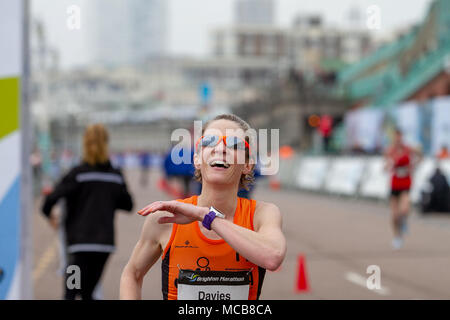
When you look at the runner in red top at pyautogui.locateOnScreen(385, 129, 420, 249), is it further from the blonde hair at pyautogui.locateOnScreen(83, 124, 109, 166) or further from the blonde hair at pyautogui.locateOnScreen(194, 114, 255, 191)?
the blonde hair at pyautogui.locateOnScreen(194, 114, 255, 191)

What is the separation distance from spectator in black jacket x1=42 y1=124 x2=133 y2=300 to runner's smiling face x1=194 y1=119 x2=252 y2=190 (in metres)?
2.94

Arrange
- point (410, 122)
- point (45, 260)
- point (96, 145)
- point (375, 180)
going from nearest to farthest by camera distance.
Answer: point (96, 145)
point (45, 260)
point (375, 180)
point (410, 122)

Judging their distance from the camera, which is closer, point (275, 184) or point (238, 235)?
point (238, 235)

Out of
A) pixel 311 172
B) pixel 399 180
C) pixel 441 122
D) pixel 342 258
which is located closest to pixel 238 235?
pixel 342 258

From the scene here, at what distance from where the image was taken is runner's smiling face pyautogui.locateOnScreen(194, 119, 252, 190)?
181cm

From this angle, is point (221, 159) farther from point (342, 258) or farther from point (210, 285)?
point (342, 258)

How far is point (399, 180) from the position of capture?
1095cm

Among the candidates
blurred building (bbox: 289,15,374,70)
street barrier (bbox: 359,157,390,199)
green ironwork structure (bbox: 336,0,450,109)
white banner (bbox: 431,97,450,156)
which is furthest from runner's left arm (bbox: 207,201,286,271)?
blurred building (bbox: 289,15,374,70)

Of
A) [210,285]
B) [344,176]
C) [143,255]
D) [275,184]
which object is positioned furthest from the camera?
[275,184]

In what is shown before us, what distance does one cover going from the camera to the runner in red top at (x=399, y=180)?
1088cm

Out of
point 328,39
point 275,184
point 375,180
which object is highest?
point 328,39

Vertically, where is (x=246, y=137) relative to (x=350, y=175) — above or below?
above

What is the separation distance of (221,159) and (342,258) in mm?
8368

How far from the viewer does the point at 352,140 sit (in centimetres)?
4166
